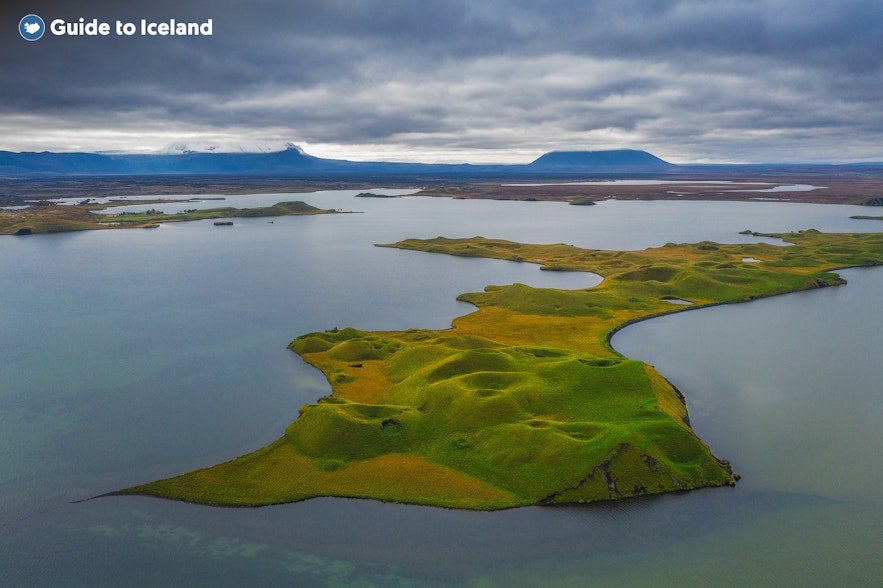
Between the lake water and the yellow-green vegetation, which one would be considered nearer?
the lake water

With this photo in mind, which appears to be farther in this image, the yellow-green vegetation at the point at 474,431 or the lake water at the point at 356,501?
the yellow-green vegetation at the point at 474,431

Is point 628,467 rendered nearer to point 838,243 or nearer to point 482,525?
point 482,525

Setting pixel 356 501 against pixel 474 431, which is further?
pixel 474 431

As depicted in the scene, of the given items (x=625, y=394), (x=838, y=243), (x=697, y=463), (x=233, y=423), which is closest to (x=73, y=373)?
(x=233, y=423)

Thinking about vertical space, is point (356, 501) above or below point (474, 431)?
below
